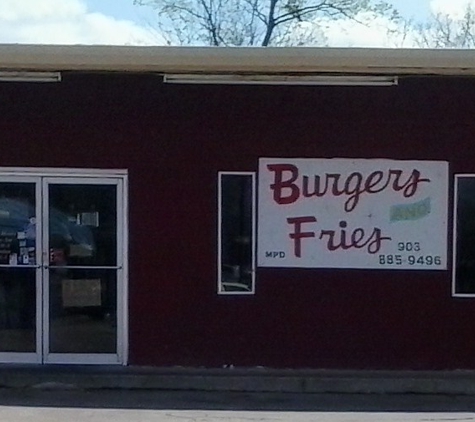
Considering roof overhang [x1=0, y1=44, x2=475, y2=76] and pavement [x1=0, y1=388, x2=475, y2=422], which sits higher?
roof overhang [x1=0, y1=44, x2=475, y2=76]

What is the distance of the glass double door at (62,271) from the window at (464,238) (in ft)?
12.0

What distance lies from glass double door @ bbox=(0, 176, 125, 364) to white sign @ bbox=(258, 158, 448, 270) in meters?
1.70

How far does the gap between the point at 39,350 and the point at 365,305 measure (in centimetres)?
362

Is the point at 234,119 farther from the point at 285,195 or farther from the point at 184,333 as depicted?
the point at 184,333

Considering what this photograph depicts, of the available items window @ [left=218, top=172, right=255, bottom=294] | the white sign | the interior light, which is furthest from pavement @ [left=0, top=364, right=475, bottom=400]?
the interior light

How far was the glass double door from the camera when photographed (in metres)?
9.49

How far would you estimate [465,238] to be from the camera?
9.50 m

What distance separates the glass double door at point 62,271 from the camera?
9.49 metres

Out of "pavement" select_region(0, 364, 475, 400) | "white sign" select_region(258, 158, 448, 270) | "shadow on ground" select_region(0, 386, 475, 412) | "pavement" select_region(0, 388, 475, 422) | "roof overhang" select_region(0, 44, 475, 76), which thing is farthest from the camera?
"white sign" select_region(258, 158, 448, 270)

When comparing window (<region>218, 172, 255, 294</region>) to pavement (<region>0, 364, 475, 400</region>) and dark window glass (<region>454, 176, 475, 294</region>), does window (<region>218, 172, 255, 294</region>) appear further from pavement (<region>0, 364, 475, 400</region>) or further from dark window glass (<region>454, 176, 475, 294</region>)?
dark window glass (<region>454, 176, 475, 294</region>)

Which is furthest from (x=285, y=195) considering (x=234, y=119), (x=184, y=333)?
(x=184, y=333)

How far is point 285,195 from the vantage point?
948cm

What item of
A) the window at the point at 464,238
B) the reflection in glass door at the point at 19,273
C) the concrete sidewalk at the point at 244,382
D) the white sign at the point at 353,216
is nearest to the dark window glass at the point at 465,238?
the window at the point at 464,238

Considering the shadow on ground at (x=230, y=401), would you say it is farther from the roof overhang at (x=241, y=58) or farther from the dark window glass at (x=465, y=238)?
the roof overhang at (x=241, y=58)
